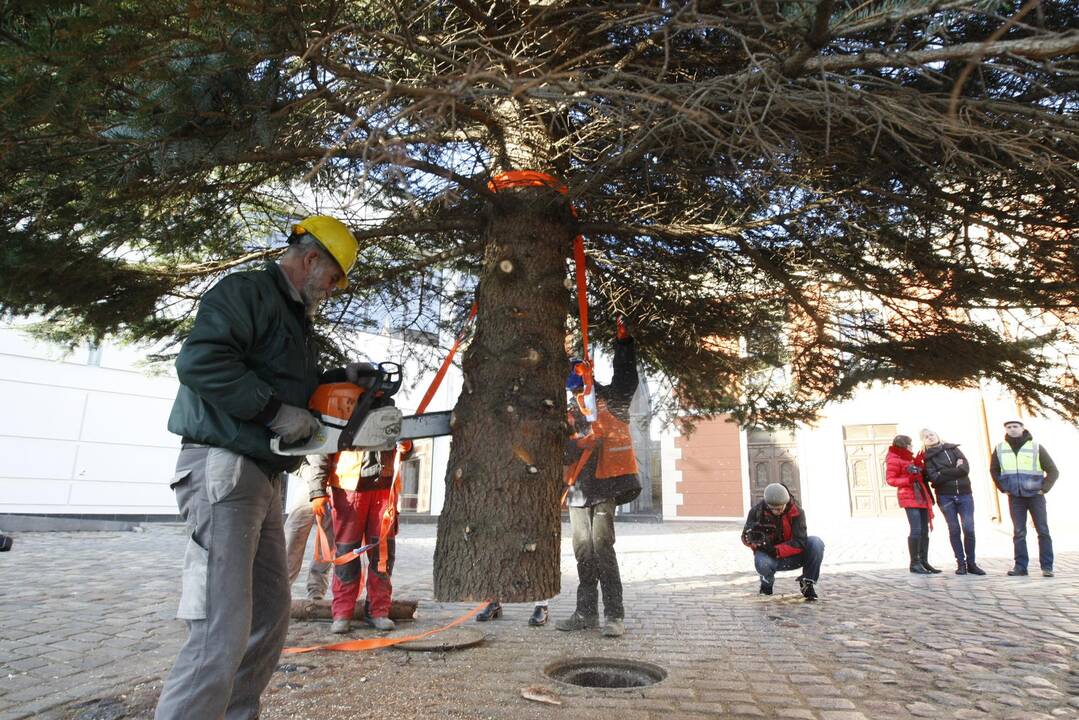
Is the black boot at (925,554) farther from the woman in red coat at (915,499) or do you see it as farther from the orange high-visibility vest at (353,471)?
the orange high-visibility vest at (353,471)

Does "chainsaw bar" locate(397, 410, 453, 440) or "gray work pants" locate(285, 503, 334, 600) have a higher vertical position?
"chainsaw bar" locate(397, 410, 453, 440)

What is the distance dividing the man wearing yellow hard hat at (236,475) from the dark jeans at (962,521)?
337 inches

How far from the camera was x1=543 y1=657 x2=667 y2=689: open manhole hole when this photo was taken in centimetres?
372

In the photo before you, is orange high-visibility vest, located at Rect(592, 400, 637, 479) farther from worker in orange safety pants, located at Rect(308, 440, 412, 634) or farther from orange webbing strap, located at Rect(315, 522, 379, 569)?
orange webbing strap, located at Rect(315, 522, 379, 569)

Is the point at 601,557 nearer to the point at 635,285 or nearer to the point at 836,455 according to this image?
the point at 635,285

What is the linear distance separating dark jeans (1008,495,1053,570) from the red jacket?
96 centimetres

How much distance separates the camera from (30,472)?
47.8 ft

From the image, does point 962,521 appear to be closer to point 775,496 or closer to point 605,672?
point 775,496

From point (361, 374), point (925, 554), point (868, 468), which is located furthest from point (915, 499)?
point (868, 468)

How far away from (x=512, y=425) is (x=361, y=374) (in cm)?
98

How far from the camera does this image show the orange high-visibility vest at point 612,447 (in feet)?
16.4

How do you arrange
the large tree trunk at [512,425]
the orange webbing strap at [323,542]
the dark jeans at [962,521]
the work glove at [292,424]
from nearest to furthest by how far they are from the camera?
the work glove at [292,424], the large tree trunk at [512,425], the orange webbing strap at [323,542], the dark jeans at [962,521]

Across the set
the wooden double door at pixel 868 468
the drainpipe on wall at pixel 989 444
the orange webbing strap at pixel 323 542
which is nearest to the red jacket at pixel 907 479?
the orange webbing strap at pixel 323 542

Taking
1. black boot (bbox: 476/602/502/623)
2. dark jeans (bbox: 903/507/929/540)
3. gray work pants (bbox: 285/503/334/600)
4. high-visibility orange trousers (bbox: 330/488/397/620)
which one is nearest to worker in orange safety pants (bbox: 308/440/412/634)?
high-visibility orange trousers (bbox: 330/488/397/620)
